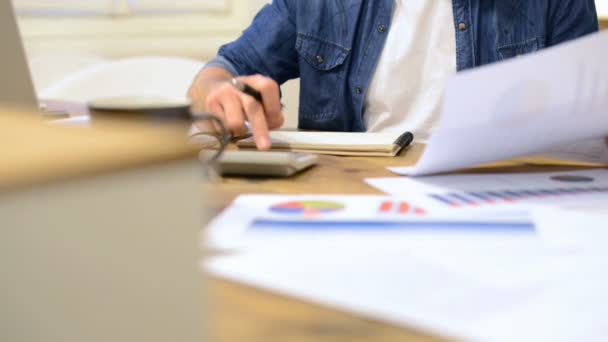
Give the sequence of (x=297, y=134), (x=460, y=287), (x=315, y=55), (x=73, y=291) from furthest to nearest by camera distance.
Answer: (x=315, y=55)
(x=297, y=134)
(x=460, y=287)
(x=73, y=291)

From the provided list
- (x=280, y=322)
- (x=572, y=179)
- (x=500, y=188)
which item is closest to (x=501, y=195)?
(x=500, y=188)

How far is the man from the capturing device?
4.40ft

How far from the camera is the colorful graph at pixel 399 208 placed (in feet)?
1.87

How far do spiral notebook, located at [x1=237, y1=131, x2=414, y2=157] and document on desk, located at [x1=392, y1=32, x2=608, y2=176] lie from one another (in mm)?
162

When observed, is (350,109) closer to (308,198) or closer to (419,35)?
(419,35)

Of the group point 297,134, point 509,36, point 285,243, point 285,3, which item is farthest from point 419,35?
point 285,243

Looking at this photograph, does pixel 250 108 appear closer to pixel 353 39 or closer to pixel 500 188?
pixel 500 188

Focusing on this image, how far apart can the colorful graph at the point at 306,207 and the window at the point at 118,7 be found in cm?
198

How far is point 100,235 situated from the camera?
0.68ft

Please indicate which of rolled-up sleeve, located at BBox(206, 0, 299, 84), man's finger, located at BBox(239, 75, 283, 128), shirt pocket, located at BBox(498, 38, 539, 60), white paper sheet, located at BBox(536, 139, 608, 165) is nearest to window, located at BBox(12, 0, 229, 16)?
rolled-up sleeve, located at BBox(206, 0, 299, 84)

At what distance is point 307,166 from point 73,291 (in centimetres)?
59

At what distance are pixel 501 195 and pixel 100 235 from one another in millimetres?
511

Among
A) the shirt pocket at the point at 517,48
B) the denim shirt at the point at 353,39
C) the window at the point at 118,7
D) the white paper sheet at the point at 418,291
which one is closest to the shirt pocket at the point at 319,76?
the denim shirt at the point at 353,39

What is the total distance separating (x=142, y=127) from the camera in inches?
9.1
